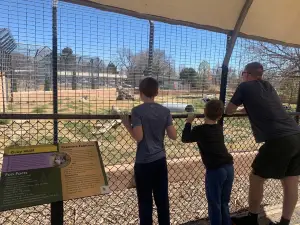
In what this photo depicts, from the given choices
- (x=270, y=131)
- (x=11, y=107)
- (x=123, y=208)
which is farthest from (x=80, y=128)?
(x=270, y=131)

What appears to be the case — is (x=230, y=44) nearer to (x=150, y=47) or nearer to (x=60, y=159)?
(x=150, y=47)

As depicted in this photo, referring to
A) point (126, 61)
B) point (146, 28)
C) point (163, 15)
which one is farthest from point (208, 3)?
point (126, 61)

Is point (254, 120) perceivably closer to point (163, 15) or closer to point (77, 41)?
point (163, 15)

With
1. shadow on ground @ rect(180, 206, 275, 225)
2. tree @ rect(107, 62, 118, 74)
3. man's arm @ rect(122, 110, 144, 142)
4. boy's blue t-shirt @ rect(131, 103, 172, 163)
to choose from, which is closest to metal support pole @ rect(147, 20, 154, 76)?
tree @ rect(107, 62, 118, 74)

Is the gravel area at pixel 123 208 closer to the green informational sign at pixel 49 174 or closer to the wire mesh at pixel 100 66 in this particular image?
the wire mesh at pixel 100 66

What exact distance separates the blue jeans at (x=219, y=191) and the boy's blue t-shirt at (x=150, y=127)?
0.53 m

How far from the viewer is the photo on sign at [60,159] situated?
2.32m

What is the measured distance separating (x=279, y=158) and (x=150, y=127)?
136cm

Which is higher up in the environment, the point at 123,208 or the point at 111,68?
the point at 111,68

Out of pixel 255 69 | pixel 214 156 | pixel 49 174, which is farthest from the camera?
pixel 255 69

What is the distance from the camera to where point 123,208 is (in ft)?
13.4

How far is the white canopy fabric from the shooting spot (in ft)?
10.1

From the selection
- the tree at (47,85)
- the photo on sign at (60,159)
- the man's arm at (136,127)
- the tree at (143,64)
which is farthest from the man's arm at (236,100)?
the tree at (47,85)

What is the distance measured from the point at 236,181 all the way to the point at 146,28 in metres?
3.37
